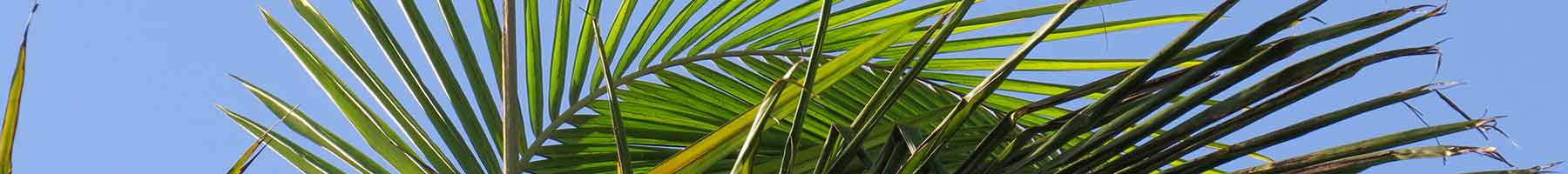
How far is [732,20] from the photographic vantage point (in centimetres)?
187

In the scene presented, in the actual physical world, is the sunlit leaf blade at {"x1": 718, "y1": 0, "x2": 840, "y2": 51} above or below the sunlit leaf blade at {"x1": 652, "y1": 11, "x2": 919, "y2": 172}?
above

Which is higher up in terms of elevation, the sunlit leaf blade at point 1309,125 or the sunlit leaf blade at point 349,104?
the sunlit leaf blade at point 349,104

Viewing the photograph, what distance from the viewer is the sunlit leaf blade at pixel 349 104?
1628 mm

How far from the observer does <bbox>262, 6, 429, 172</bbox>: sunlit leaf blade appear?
163 centimetres

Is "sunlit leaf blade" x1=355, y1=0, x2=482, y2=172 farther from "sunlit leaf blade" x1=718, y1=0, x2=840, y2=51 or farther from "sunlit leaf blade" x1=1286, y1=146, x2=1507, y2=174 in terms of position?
"sunlit leaf blade" x1=1286, y1=146, x2=1507, y2=174

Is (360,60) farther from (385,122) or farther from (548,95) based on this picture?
(548,95)

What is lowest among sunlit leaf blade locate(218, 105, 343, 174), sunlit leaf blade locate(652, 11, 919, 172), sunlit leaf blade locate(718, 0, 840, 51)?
sunlit leaf blade locate(652, 11, 919, 172)

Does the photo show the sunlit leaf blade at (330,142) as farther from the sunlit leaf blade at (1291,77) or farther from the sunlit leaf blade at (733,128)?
the sunlit leaf blade at (1291,77)

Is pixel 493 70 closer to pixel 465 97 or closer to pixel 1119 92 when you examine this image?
pixel 465 97

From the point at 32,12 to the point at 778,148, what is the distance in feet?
2.75

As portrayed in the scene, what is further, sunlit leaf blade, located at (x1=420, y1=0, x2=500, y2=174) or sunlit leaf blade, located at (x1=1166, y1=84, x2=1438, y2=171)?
sunlit leaf blade, located at (x1=420, y1=0, x2=500, y2=174)

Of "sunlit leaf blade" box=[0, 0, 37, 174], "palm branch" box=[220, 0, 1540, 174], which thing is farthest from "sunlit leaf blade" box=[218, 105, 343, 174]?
"sunlit leaf blade" box=[0, 0, 37, 174]

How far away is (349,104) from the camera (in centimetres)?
168

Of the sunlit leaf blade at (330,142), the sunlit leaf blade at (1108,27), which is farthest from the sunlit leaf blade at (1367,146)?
the sunlit leaf blade at (330,142)
